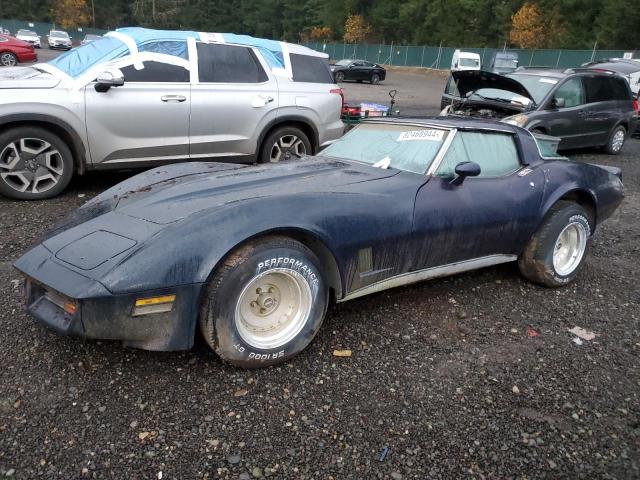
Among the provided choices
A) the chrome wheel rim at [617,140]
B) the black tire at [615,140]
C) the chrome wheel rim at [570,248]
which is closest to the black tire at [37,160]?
the chrome wheel rim at [570,248]

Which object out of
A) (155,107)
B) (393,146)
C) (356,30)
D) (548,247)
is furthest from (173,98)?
(356,30)

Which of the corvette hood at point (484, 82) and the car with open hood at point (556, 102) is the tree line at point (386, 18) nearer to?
the car with open hood at point (556, 102)

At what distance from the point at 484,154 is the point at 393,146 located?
70 cm

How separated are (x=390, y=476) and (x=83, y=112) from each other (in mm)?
4831

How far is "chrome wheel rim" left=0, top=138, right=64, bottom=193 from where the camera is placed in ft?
16.6

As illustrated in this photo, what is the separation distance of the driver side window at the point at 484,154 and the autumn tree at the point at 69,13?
79.8 metres

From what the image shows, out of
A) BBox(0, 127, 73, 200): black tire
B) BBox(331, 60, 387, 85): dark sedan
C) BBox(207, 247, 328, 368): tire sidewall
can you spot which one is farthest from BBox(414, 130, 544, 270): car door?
BBox(331, 60, 387, 85): dark sedan

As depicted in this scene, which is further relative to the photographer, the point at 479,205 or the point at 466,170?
the point at 479,205

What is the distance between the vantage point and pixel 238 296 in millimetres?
2506

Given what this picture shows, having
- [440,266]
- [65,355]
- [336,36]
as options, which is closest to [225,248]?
[65,355]

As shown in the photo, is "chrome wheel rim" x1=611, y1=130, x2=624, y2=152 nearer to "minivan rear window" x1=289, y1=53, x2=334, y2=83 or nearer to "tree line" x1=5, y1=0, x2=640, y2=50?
"minivan rear window" x1=289, y1=53, x2=334, y2=83

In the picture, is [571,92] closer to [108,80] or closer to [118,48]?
[118,48]

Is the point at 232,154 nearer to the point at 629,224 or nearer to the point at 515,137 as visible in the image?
the point at 515,137

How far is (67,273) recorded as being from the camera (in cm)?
239
